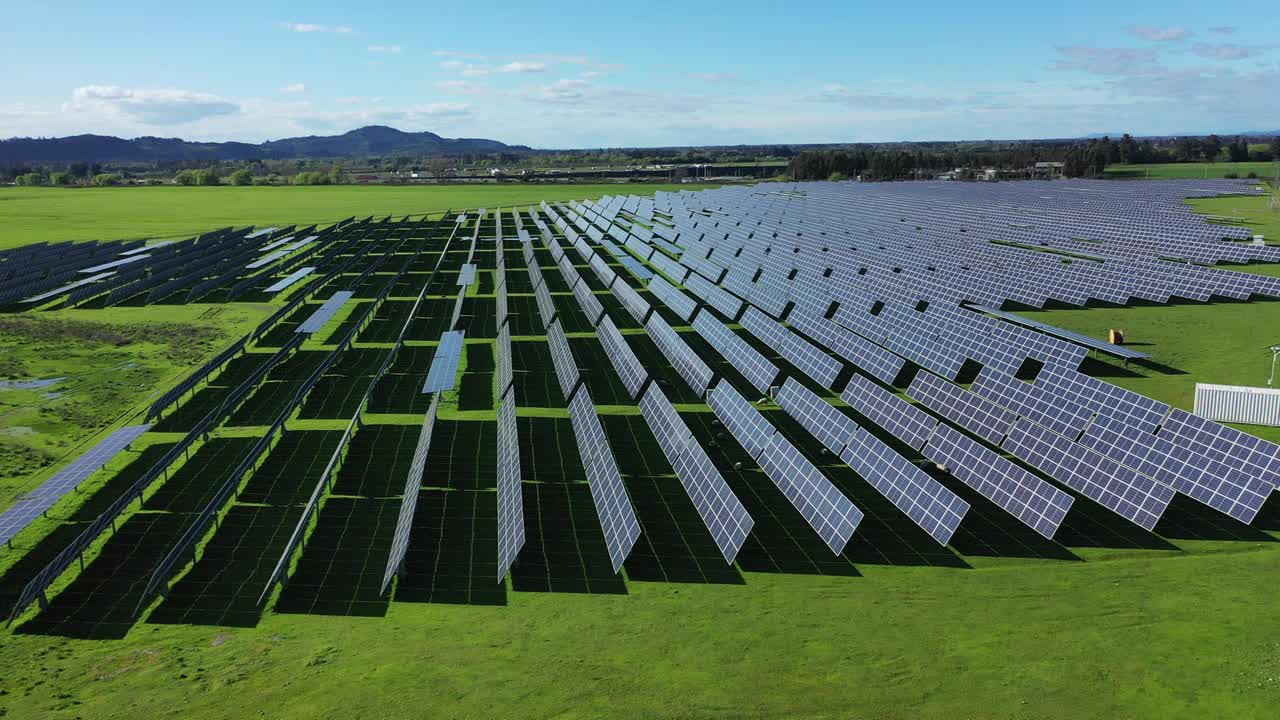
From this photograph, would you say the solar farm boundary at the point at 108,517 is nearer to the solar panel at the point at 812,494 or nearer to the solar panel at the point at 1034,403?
the solar panel at the point at 812,494

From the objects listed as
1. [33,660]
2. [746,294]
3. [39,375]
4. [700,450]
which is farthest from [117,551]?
[746,294]

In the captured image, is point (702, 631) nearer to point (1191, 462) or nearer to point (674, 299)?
point (1191, 462)

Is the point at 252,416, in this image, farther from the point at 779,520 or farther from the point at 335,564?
the point at 779,520

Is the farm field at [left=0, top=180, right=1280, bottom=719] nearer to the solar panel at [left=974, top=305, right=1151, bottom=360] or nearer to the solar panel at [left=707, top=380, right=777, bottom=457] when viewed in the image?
the solar panel at [left=707, top=380, right=777, bottom=457]

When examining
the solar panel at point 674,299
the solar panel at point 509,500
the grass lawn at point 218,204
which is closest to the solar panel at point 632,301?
the solar panel at point 674,299

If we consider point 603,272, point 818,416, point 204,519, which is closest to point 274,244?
point 603,272

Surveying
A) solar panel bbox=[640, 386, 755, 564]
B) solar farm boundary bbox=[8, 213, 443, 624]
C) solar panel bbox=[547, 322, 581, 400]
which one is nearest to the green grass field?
solar panel bbox=[547, 322, 581, 400]
